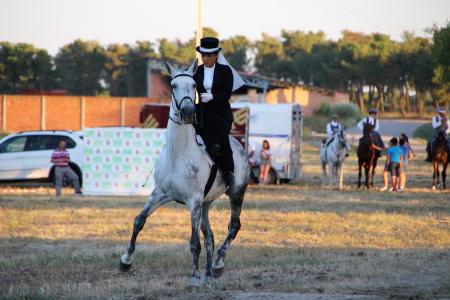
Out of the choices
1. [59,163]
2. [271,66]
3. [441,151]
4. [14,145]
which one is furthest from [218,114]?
[271,66]

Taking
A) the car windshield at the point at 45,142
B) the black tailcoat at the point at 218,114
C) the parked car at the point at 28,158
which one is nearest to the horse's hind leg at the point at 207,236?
the black tailcoat at the point at 218,114

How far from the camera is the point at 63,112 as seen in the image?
6075cm

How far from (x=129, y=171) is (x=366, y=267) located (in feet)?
47.6

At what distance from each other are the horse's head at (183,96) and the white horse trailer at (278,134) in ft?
62.9

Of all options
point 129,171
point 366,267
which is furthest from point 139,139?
point 366,267

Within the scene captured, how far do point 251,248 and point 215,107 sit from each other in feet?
12.4

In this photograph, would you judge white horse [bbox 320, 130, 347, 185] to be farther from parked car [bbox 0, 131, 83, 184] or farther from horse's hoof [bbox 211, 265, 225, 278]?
horse's hoof [bbox 211, 265, 225, 278]

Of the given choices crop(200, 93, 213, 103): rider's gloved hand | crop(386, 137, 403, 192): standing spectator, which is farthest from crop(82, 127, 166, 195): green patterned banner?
crop(200, 93, 213, 103): rider's gloved hand

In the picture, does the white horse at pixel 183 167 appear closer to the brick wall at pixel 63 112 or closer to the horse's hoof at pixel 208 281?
the horse's hoof at pixel 208 281

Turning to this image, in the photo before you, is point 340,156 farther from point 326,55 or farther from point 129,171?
point 326,55

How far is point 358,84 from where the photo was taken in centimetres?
11238

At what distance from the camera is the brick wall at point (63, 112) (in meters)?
59.2

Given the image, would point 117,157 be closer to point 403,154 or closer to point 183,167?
point 403,154

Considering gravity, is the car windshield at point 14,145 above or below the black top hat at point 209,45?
below
